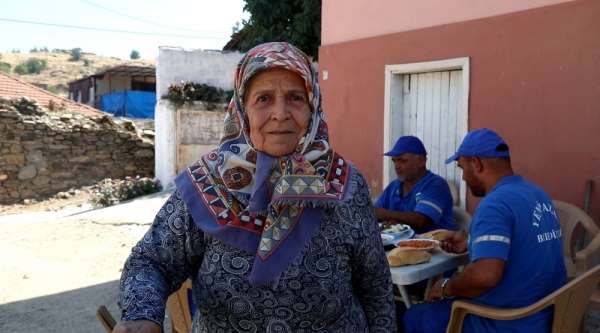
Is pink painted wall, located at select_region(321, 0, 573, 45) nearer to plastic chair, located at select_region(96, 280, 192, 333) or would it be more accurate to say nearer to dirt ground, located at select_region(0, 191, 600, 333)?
dirt ground, located at select_region(0, 191, 600, 333)

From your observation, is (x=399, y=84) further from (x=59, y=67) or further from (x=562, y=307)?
(x=59, y=67)

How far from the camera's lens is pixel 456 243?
3.12m

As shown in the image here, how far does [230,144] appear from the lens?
5.30ft

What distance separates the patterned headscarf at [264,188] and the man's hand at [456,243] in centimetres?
170

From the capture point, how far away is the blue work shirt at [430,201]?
382cm

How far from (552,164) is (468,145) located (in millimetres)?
1917

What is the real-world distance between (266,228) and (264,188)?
11 cm

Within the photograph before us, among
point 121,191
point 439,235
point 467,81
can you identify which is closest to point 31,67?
point 121,191

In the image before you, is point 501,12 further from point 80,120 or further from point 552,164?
point 80,120

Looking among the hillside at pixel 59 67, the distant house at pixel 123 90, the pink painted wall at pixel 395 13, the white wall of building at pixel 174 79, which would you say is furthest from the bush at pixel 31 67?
the pink painted wall at pixel 395 13

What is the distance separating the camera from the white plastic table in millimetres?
2730

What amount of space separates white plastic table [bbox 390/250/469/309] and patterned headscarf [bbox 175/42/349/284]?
126 centimetres

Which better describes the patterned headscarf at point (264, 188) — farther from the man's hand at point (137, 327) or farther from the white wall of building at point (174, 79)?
the white wall of building at point (174, 79)

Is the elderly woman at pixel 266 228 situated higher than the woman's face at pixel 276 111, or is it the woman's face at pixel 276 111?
the woman's face at pixel 276 111
